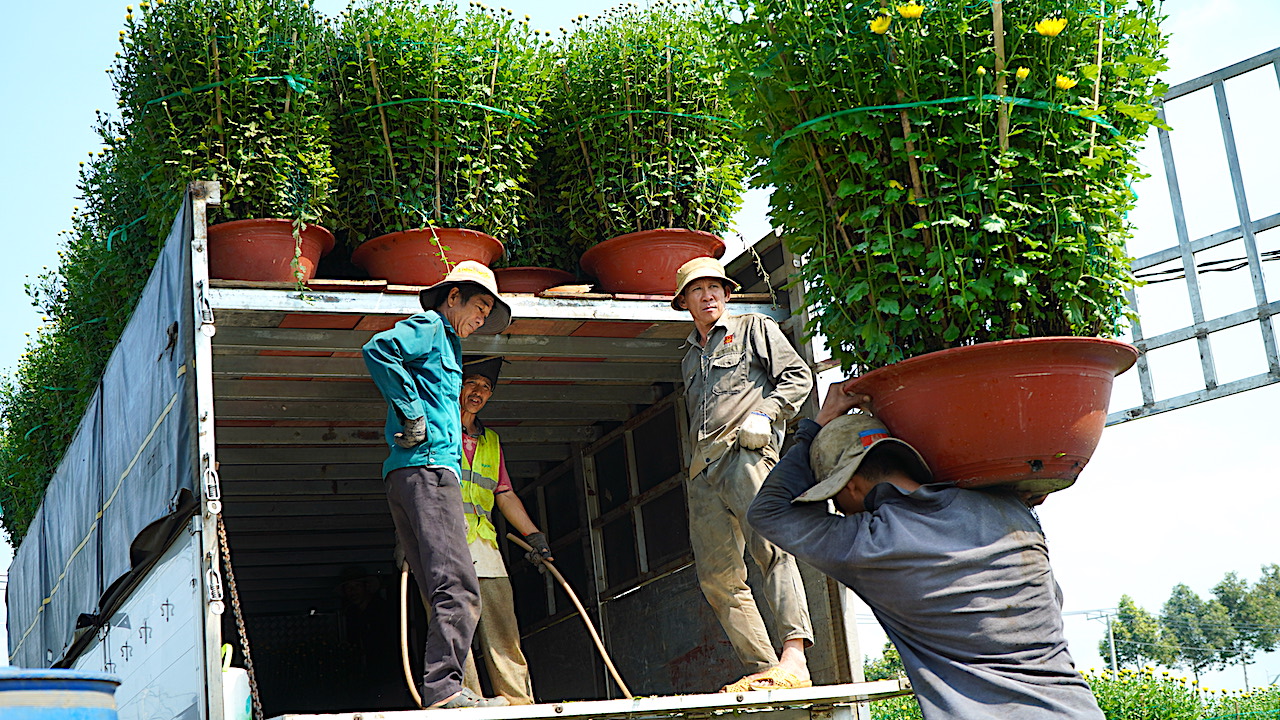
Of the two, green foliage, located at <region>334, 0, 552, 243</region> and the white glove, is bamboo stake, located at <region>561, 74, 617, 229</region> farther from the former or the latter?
the white glove

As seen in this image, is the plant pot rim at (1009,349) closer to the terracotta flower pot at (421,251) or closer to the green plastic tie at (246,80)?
the terracotta flower pot at (421,251)

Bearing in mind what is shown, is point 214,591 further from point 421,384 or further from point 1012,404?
point 1012,404

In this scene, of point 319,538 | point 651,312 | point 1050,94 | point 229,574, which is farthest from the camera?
point 319,538

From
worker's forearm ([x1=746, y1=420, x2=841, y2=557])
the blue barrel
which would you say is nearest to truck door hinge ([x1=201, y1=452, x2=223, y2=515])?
the blue barrel

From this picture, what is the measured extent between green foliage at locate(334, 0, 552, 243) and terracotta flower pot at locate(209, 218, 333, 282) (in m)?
0.59

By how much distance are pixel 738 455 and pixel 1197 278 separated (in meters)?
2.73

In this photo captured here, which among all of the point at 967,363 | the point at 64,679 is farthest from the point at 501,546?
the point at 967,363

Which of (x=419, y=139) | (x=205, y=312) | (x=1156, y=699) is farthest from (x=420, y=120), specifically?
(x=1156, y=699)

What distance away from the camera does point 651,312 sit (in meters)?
6.11

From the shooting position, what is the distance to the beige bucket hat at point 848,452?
3422 millimetres

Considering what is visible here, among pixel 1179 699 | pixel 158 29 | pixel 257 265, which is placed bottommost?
pixel 1179 699

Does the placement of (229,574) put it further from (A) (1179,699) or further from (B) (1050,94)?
(A) (1179,699)

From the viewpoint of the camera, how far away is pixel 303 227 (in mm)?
5625

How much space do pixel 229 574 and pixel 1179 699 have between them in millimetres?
13962
